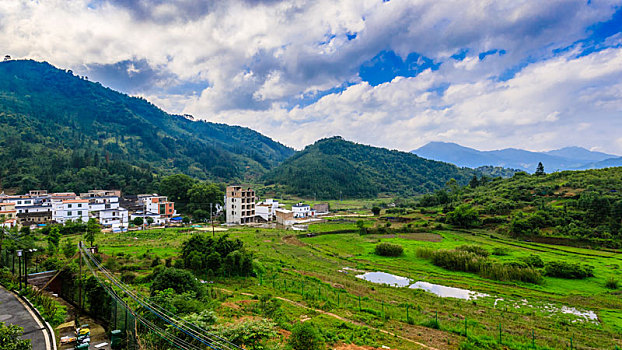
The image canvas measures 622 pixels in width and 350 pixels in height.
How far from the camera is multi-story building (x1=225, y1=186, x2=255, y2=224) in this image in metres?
58.9

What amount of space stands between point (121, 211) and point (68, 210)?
823cm

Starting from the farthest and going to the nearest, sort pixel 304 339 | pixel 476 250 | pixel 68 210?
pixel 68 210 < pixel 476 250 < pixel 304 339

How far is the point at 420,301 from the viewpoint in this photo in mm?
19906

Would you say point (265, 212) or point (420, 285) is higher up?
point (265, 212)

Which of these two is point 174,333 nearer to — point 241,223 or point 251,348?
point 251,348

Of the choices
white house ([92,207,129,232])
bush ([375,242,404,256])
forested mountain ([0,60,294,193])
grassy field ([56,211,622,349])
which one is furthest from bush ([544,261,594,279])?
forested mountain ([0,60,294,193])

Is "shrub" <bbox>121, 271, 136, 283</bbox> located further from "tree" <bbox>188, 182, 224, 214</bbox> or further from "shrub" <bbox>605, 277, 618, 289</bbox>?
"tree" <bbox>188, 182, 224, 214</bbox>

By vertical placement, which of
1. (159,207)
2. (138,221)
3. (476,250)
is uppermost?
(159,207)

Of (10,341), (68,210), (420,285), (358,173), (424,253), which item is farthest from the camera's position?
(358,173)

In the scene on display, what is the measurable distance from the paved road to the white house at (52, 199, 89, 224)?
43562 mm

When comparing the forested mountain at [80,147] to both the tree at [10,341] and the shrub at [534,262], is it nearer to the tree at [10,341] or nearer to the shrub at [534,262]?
the tree at [10,341]

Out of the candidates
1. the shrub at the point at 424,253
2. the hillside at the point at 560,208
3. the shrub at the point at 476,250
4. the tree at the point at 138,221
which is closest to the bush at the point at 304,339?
the shrub at the point at 424,253

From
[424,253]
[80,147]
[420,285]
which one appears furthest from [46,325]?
[80,147]

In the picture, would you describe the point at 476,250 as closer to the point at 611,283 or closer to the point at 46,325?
the point at 611,283
